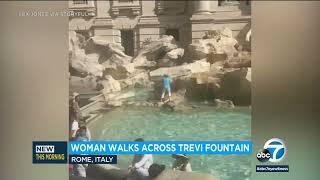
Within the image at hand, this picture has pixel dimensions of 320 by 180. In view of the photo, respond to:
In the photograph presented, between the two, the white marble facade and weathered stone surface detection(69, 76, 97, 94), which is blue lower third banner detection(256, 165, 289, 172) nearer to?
the white marble facade

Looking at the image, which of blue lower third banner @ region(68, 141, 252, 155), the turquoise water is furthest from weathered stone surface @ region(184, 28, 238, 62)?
blue lower third banner @ region(68, 141, 252, 155)

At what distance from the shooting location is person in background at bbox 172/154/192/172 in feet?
14.7

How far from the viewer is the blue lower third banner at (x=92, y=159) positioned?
178 inches

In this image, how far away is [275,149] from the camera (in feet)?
14.8

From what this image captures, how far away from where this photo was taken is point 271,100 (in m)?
4.46

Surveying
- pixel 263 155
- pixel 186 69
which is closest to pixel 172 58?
pixel 186 69

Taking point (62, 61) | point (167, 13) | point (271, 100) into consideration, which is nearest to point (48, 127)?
point (62, 61)

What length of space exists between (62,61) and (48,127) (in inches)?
27.3

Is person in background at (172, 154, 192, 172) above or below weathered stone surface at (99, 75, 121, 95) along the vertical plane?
below

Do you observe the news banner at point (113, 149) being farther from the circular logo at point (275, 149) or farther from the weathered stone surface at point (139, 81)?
the weathered stone surface at point (139, 81)

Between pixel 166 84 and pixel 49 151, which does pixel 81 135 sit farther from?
pixel 166 84

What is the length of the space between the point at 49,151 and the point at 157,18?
1.75 m

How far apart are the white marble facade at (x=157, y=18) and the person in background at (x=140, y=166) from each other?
3.62 ft

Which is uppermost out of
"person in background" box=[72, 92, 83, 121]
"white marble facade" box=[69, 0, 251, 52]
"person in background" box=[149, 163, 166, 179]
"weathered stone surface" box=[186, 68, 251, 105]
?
"white marble facade" box=[69, 0, 251, 52]
